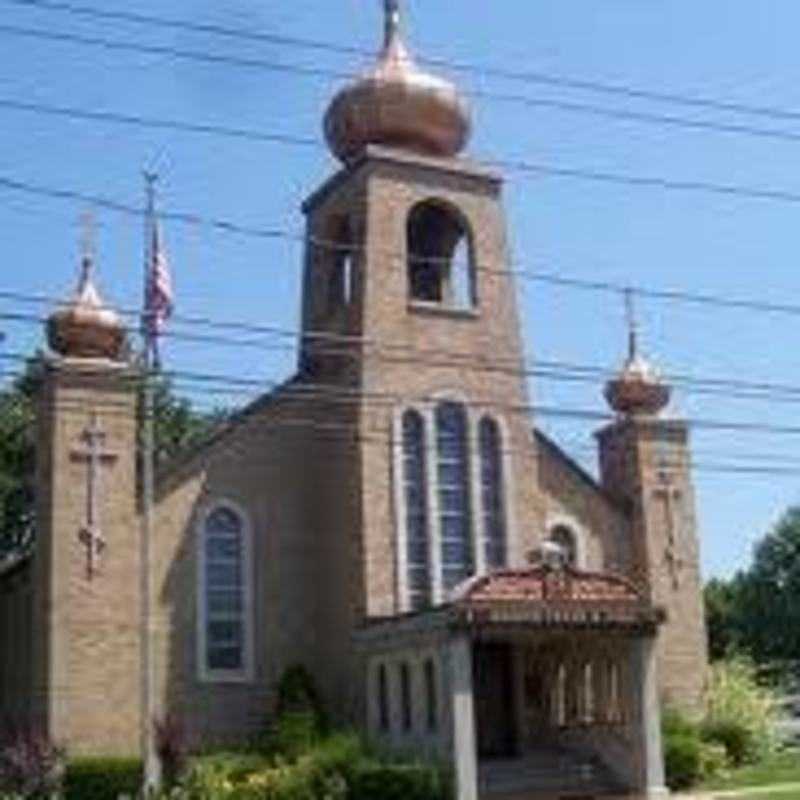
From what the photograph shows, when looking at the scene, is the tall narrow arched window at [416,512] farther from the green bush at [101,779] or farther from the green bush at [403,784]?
the green bush at [101,779]

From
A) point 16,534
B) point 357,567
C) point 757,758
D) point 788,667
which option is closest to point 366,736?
point 357,567

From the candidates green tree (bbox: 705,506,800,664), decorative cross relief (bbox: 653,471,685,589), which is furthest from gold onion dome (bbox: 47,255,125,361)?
green tree (bbox: 705,506,800,664)

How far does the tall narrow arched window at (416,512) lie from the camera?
134ft

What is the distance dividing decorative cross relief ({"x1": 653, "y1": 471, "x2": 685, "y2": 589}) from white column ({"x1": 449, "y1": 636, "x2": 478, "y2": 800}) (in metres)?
10.9

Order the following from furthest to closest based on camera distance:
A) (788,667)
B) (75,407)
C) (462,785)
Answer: (788,667) < (75,407) < (462,785)

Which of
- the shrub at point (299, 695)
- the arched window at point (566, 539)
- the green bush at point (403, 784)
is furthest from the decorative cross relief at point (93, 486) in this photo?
the arched window at point (566, 539)

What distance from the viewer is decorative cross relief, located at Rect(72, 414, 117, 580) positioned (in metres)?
38.4

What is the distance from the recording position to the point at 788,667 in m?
83.4

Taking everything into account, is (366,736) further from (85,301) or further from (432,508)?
(85,301)

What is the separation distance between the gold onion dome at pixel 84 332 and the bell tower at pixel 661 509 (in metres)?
12.4

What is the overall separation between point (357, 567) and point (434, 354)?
5.31 meters

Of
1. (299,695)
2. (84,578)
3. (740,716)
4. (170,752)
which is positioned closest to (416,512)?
(299,695)

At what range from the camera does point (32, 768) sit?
3538cm

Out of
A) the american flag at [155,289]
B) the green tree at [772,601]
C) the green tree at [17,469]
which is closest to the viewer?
the american flag at [155,289]
